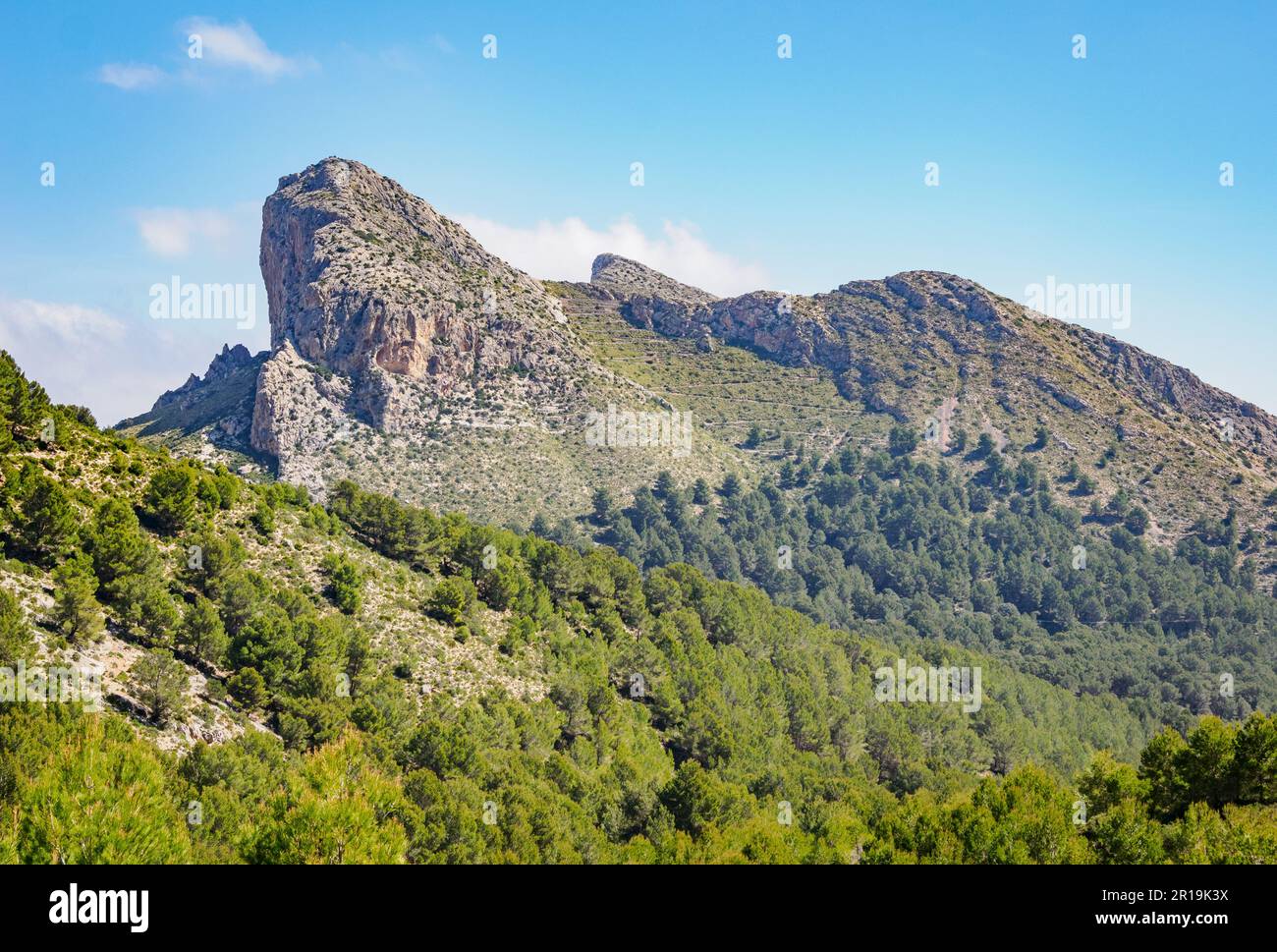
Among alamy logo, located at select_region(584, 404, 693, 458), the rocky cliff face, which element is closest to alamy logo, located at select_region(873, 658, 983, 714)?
alamy logo, located at select_region(584, 404, 693, 458)

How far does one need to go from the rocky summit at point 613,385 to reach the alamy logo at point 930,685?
5112cm

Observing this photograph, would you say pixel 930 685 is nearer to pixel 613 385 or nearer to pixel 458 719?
pixel 458 719

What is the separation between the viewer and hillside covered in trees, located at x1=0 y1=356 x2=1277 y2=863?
69.5 ft

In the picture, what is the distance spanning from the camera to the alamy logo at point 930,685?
240 ft

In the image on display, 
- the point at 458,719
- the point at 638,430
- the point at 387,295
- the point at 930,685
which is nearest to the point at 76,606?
the point at 458,719

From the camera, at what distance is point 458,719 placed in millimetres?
39812

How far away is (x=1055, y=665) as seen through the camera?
10331 cm
